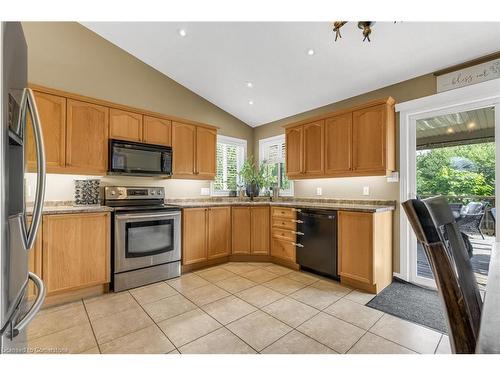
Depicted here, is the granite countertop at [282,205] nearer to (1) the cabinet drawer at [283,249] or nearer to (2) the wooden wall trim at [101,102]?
(1) the cabinet drawer at [283,249]

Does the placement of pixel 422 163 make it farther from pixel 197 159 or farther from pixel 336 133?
pixel 197 159

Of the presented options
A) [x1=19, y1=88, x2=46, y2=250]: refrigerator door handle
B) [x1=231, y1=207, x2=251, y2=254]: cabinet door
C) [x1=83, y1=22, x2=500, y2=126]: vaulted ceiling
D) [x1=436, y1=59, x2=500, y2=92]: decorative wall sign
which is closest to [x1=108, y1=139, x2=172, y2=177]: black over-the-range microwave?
[x1=231, y1=207, x2=251, y2=254]: cabinet door

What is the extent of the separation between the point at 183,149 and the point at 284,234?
198 centimetres

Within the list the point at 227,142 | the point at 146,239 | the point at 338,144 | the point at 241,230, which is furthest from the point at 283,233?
the point at 227,142

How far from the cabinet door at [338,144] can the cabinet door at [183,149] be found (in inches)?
79.4

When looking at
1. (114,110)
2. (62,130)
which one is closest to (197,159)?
(114,110)

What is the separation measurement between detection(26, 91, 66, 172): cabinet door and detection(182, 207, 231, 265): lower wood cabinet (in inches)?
60.1

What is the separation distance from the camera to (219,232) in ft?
11.9

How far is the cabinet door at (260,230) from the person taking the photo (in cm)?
373

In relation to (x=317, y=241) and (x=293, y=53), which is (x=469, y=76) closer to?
(x=293, y=53)

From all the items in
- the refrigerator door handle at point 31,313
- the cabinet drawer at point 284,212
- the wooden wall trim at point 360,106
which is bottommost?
the refrigerator door handle at point 31,313

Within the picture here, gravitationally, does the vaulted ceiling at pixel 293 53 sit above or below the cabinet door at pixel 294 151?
above

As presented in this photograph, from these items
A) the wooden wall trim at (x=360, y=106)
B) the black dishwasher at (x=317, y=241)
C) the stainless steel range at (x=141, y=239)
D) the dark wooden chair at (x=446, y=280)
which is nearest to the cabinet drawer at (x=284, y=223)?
the black dishwasher at (x=317, y=241)

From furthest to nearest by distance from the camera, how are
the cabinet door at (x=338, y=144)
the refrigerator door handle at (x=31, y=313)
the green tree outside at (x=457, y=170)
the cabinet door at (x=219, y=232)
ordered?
the cabinet door at (x=219, y=232)
the cabinet door at (x=338, y=144)
the green tree outside at (x=457, y=170)
the refrigerator door handle at (x=31, y=313)
